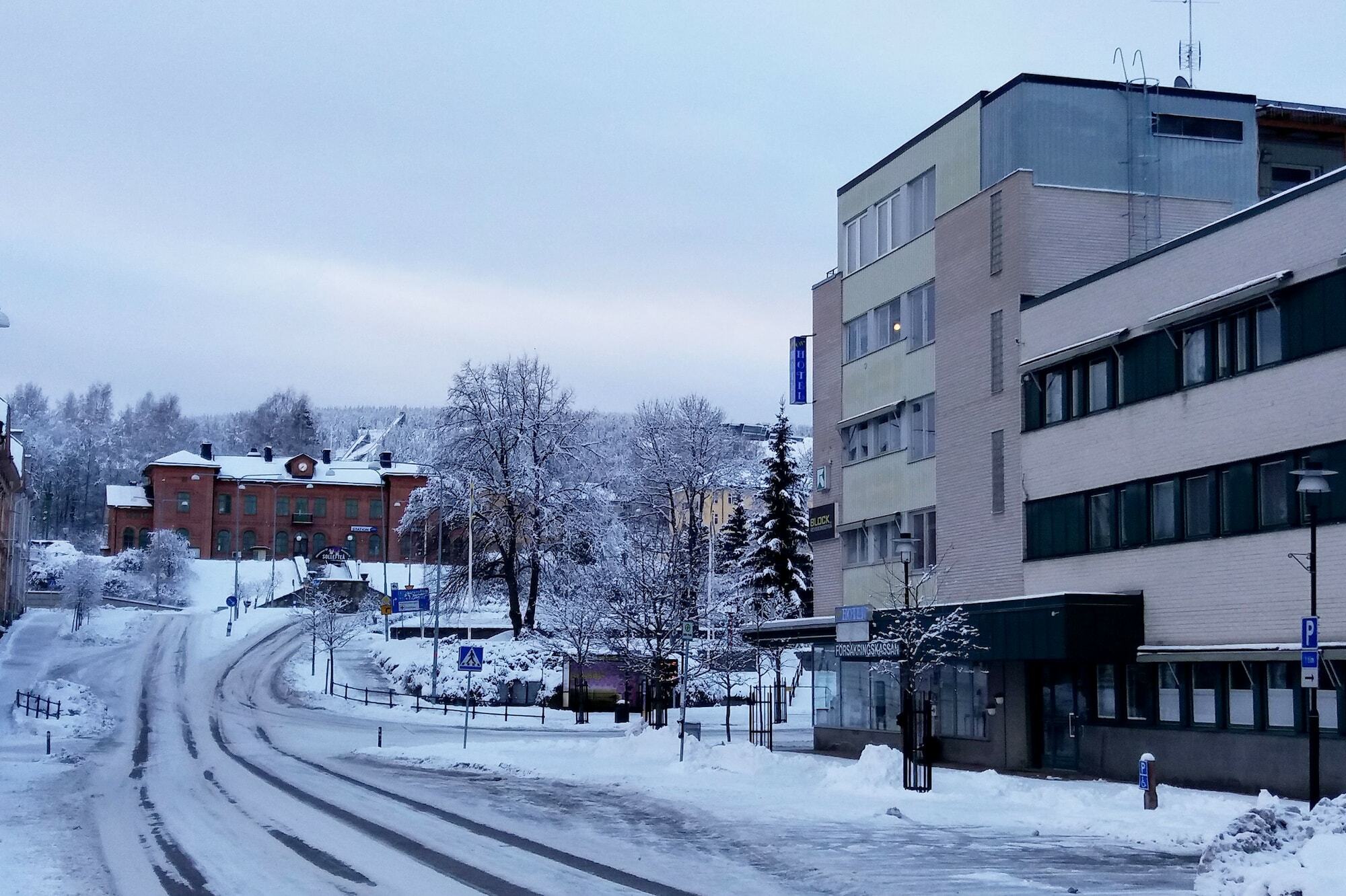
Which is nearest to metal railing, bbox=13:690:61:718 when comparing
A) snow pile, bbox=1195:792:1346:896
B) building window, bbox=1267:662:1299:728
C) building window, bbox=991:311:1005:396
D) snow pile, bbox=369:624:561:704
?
snow pile, bbox=369:624:561:704

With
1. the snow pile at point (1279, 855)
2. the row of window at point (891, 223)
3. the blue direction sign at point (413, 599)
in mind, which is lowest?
the snow pile at point (1279, 855)

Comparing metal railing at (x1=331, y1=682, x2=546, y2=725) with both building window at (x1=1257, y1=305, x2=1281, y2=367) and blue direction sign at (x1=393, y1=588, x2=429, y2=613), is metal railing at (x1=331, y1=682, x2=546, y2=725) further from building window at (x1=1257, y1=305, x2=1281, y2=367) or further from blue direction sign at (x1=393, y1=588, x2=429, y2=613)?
building window at (x1=1257, y1=305, x2=1281, y2=367)

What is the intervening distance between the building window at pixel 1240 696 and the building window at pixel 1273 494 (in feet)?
9.22

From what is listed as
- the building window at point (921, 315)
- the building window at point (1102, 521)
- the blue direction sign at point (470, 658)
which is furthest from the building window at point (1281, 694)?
the blue direction sign at point (470, 658)

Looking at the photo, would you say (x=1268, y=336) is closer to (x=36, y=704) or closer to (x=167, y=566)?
(x=36, y=704)

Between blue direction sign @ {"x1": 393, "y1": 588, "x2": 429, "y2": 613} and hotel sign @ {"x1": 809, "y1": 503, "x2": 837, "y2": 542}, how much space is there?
78.2ft

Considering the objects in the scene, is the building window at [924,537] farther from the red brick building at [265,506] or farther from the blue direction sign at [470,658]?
the red brick building at [265,506]

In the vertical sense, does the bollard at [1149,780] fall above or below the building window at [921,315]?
below

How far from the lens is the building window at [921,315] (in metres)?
38.0

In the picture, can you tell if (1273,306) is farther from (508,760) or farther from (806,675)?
(806,675)

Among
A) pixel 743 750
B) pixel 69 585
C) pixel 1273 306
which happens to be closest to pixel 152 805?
pixel 743 750

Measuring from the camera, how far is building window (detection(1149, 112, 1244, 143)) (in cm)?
3572

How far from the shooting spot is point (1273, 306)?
26391mm

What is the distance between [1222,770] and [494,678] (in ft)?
145
